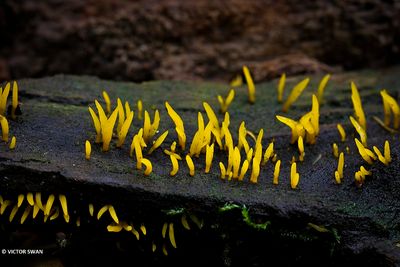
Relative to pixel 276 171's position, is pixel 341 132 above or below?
above

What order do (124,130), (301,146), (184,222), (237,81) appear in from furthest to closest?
(237,81), (301,146), (124,130), (184,222)

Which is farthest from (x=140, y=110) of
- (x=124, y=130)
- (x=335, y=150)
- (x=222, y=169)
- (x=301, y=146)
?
(x=335, y=150)

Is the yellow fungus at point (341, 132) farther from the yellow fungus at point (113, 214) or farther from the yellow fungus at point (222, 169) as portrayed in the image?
the yellow fungus at point (113, 214)

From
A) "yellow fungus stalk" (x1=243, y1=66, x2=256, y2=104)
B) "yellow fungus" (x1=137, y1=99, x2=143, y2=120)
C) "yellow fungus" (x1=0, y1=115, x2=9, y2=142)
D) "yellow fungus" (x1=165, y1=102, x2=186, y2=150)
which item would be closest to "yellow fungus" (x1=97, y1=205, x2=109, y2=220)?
"yellow fungus" (x1=165, y1=102, x2=186, y2=150)

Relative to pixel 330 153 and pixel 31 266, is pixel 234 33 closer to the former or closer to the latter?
pixel 330 153

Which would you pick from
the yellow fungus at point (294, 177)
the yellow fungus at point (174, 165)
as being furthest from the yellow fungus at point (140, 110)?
the yellow fungus at point (294, 177)

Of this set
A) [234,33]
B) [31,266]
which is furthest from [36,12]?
[31,266]

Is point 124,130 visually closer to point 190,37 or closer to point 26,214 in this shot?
point 26,214
